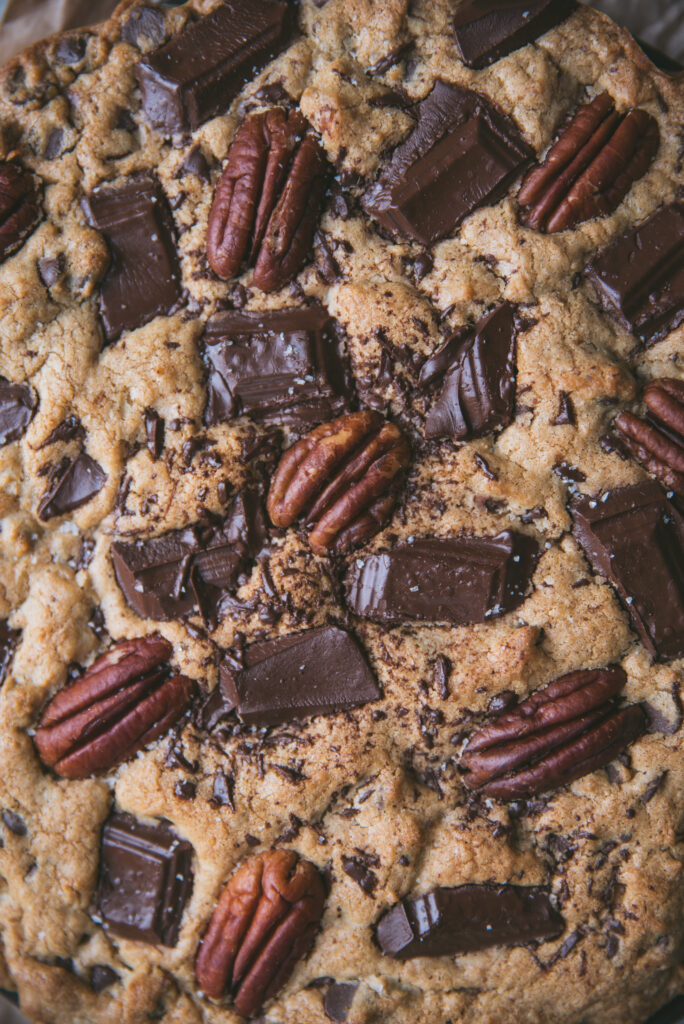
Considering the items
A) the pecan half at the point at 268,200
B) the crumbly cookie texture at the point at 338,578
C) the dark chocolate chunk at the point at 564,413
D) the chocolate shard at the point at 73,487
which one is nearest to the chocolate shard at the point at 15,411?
the crumbly cookie texture at the point at 338,578

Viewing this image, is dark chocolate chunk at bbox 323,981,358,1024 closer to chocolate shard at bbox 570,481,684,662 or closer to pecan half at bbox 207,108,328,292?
chocolate shard at bbox 570,481,684,662

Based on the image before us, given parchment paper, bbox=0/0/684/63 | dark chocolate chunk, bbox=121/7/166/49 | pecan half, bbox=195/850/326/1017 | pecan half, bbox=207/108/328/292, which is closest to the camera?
pecan half, bbox=195/850/326/1017

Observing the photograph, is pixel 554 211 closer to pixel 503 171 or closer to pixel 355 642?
pixel 503 171

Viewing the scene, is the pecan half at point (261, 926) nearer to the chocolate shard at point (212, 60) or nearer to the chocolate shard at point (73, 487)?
the chocolate shard at point (73, 487)

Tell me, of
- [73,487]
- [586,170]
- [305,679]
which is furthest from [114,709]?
[586,170]

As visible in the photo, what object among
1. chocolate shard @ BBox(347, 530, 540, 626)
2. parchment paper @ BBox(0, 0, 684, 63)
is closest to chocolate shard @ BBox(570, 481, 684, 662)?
chocolate shard @ BBox(347, 530, 540, 626)

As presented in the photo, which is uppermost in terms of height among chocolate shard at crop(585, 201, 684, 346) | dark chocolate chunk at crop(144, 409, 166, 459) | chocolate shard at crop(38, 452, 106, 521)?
chocolate shard at crop(585, 201, 684, 346)

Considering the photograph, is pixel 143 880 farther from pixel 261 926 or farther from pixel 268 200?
pixel 268 200

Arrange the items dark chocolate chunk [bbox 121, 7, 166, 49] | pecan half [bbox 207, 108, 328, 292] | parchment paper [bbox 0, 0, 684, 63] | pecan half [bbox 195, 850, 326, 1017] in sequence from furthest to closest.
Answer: parchment paper [bbox 0, 0, 684, 63] < dark chocolate chunk [bbox 121, 7, 166, 49] < pecan half [bbox 207, 108, 328, 292] < pecan half [bbox 195, 850, 326, 1017]
